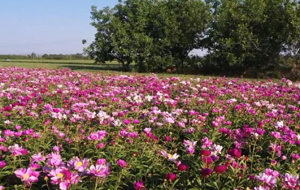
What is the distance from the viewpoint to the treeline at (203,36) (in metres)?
15.6

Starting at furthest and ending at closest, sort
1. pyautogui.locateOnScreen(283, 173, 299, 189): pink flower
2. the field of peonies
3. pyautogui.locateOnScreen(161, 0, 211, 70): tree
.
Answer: pyautogui.locateOnScreen(161, 0, 211, 70): tree → the field of peonies → pyautogui.locateOnScreen(283, 173, 299, 189): pink flower

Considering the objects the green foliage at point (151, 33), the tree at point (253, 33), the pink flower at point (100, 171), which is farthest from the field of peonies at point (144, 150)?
the green foliage at point (151, 33)

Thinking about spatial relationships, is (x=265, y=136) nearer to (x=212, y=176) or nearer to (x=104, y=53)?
(x=212, y=176)

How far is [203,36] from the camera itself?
19.0m

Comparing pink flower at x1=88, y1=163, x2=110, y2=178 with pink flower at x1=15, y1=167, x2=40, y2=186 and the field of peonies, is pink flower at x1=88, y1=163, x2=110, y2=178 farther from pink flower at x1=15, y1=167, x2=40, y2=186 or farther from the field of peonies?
pink flower at x1=15, y1=167, x2=40, y2=186

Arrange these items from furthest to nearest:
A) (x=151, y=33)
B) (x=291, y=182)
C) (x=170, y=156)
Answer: (x=151, y=33) < (x=170, y=156) < (x=291, y=182)

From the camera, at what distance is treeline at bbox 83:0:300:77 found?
15.6m

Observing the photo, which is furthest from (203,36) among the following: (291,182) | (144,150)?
(291,182)

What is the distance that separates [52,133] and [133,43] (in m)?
15.8

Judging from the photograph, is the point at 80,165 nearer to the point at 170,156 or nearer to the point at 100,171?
the point at 100,171

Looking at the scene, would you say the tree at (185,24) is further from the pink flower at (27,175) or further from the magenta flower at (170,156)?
the pink flower at (27,175)

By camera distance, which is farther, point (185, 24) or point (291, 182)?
point (185, 24)

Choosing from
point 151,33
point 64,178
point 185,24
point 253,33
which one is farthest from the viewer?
point 151,33

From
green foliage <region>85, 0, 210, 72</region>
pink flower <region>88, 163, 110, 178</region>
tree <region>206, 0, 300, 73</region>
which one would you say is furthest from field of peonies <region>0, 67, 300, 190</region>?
green foliage <region>85, 0, 210, 72</region>
